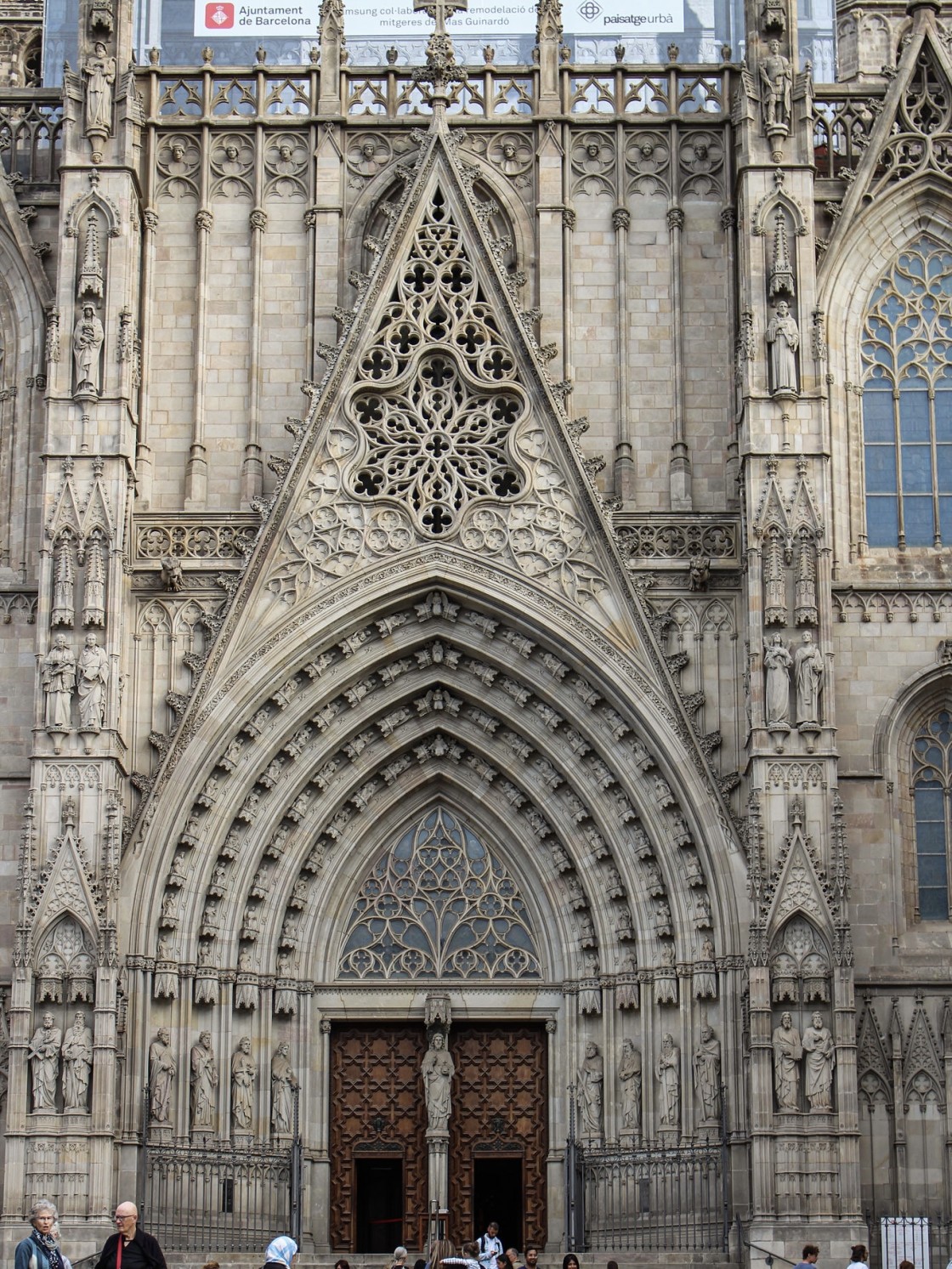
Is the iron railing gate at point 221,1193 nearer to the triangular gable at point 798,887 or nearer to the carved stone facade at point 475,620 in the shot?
the carved stone facade at point 475,620

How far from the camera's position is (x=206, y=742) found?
87.6ft

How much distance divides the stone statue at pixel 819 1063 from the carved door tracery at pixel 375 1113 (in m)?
4.93

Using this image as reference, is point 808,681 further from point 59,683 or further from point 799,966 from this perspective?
point 59,683

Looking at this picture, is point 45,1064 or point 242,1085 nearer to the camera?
point 45,1064

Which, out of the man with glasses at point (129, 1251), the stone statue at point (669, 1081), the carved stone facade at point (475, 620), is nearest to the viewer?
the man with glasses at point (129, 1251)

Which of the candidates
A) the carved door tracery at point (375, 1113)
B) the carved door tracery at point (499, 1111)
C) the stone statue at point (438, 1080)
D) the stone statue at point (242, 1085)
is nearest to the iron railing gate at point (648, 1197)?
the carved door tracery at point (499, 1111)

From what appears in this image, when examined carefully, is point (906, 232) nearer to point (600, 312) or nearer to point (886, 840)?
point (600, 312)

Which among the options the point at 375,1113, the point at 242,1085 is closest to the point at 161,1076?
the point at 242,1085

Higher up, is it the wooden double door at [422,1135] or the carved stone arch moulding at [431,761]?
the carved stone arch moulding at [431,761]

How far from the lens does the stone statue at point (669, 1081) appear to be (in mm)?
26125

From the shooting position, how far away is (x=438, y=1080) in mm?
27031

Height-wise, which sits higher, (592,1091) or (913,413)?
(913,413)

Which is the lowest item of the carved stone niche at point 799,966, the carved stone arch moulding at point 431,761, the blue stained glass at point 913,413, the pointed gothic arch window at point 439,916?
the carved stone niche at point 799,966

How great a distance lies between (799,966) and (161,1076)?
7107 millimetres
